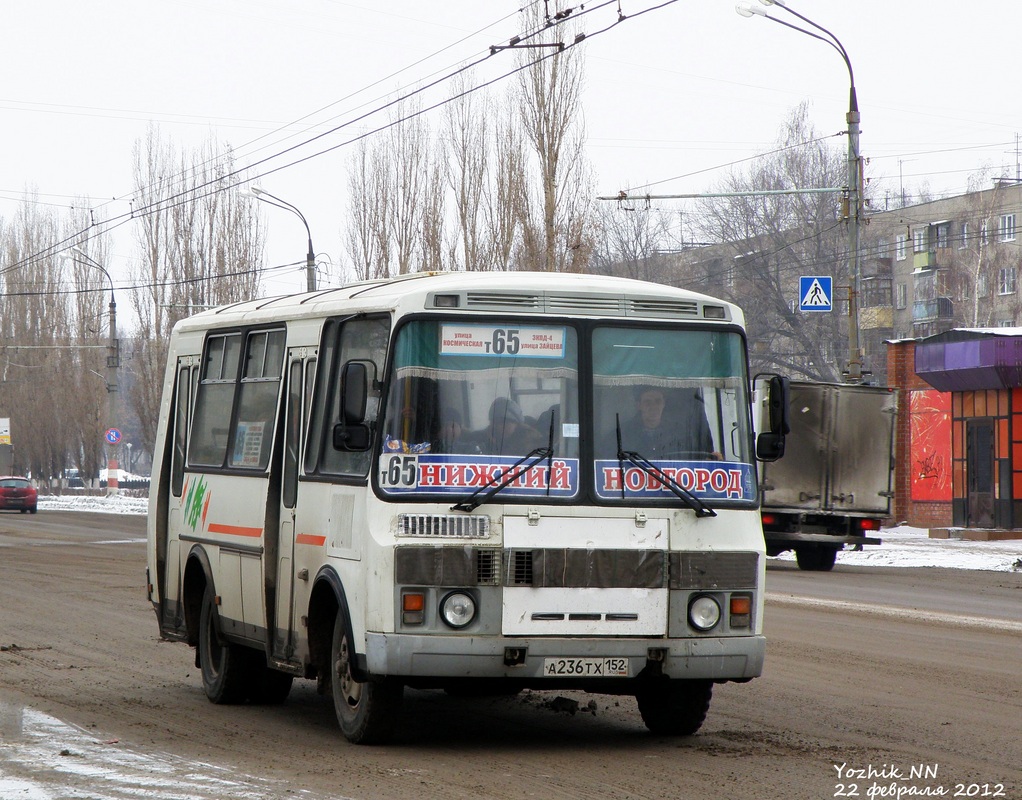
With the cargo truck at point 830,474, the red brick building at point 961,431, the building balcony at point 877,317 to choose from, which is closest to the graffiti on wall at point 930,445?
the red brick building at point 961,431

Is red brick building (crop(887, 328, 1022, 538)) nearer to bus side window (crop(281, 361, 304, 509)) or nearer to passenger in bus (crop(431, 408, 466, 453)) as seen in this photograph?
bus side window (crop(281, 361, 304, 509))

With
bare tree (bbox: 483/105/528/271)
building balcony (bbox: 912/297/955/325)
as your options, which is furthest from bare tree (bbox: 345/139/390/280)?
building balcony (bbox: 912/297/955/325)

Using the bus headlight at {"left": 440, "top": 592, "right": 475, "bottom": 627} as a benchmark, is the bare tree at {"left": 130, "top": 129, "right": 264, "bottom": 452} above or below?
above

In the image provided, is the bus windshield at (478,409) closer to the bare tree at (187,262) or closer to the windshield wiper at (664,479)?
the windshield wiper at (664,479)

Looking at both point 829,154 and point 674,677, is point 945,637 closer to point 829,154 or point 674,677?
point 674,677

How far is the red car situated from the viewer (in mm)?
50125

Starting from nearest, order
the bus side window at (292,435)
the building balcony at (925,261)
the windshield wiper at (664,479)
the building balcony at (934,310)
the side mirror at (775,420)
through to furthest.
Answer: the windshield wiper at (664,479) → the side mirror at (775,420) → the bus side window at (292,435) → the building balcony at (934,310) → the building balcony at (925,261)

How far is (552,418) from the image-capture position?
7.99 meters

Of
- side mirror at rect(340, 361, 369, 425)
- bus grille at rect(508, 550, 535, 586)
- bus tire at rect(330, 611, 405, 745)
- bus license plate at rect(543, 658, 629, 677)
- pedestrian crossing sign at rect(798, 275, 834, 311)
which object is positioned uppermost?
pedestrian crossing sign at rect(798, 275, 834, 311)

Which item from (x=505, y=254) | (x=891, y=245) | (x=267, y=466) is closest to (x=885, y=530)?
(x=505, y=254)

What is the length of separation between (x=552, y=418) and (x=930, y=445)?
31.1 m

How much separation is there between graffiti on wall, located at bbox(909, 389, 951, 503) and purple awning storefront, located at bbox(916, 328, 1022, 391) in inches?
51.3

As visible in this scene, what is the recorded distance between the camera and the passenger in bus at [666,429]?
807cm

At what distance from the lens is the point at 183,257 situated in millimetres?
58688
